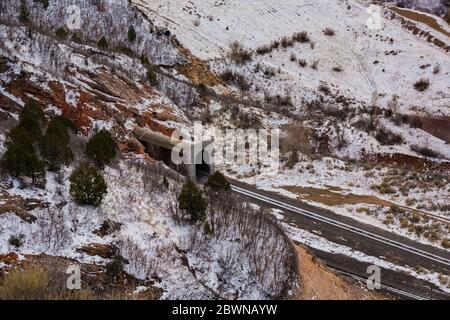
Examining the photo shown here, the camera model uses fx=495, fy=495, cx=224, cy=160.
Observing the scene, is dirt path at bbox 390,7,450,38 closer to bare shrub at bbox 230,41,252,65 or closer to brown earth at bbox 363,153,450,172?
bare shrub at bbox 230,41,252,65

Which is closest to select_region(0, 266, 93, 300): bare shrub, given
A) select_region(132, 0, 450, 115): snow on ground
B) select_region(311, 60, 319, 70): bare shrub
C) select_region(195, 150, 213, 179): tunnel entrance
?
select_region(195, 150, 213, 179): tunnel entrance

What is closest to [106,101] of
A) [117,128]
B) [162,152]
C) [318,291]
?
[117,128]

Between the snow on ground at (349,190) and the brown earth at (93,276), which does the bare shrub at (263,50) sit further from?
the brown earth at (93,276)

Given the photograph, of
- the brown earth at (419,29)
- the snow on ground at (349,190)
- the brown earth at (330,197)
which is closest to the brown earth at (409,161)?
the snow on ground at (349,190)

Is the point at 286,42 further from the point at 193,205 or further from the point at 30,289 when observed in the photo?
the point at 30,289
